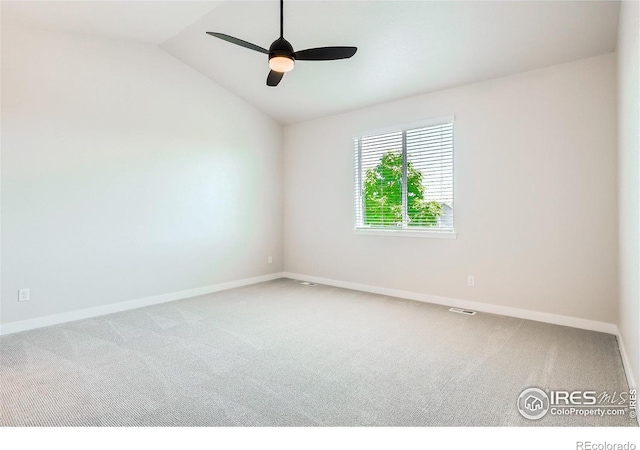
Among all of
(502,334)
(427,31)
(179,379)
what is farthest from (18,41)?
(502,334)

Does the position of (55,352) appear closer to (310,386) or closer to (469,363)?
(310,386)

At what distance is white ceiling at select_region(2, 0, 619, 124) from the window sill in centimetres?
186

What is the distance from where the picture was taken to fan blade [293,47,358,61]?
2.80m

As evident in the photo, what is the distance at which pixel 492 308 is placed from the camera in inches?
159

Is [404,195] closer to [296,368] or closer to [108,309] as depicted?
[296,368]

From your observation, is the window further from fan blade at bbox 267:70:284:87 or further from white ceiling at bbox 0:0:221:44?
white ceiling at bbox 0:0:221:44

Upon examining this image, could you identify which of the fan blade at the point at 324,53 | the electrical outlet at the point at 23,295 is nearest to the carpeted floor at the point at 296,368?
the electrical outlet at the point at 23,295

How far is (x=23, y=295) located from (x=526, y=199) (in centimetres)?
543

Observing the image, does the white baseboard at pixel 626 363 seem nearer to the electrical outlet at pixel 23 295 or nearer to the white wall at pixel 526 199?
the white wall at pixel 526 199

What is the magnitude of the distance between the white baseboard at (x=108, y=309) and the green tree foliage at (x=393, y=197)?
2.39m

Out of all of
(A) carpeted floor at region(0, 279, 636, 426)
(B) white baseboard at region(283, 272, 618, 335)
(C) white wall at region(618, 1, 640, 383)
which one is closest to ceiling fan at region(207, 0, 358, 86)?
(C) white wall at region(618, 1, 640, 383)

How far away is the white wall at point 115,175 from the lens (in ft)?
11.5

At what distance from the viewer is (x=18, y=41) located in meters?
3.45

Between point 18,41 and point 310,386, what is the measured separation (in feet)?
14.2
